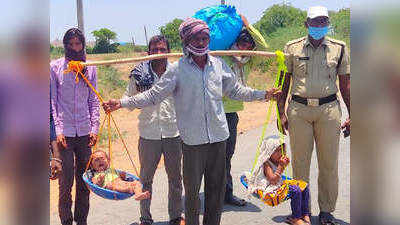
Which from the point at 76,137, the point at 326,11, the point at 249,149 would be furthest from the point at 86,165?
the point at 249,149

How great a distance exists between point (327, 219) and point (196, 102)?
1.98 meters

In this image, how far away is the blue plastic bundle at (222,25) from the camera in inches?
191

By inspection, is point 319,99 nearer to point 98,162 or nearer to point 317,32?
point 317,32

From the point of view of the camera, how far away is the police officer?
4.37 metres

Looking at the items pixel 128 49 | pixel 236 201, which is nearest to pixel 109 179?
pixel 236 201

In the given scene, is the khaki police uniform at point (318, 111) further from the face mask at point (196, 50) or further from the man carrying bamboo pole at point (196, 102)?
the face mask at point (196, 50)

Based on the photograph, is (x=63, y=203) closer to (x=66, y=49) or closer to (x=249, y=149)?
(x=66, y=49)

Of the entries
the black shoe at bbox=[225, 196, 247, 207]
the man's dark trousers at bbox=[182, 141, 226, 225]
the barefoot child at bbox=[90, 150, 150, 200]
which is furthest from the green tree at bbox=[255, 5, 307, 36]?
the man's dark trousers at bbox=[182, 141, 226, 225]

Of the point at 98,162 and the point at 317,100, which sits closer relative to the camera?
the point at 98,162

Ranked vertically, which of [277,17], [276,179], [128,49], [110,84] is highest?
[277,17]

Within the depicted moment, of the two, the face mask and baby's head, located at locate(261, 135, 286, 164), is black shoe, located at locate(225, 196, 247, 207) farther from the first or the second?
the face mask

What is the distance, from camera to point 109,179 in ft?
13.7
